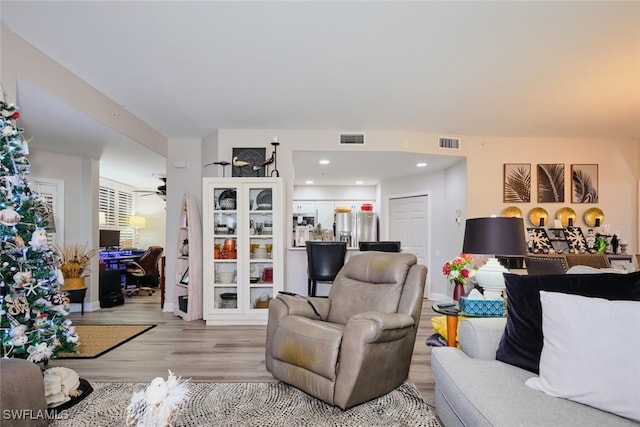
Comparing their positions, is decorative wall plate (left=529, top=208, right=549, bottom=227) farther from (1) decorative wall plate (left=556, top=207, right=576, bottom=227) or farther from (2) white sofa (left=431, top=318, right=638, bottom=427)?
(2) white sofa (left=431, top=318, right=638, bottom=427)

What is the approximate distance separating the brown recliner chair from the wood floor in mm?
428

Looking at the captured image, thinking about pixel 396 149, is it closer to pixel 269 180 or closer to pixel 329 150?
pixel 329 150

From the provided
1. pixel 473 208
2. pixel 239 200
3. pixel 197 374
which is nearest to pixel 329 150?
pixel 239 200

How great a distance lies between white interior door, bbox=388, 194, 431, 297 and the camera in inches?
269

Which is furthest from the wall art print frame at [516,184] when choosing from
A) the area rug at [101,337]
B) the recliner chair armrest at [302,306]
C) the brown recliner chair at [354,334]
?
the area rug at [101,337]

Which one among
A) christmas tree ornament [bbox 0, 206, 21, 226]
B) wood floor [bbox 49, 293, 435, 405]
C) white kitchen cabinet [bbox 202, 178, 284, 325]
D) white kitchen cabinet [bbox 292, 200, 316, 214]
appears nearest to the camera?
christmas tree ornament [bbox 0, 206, 21, 226]

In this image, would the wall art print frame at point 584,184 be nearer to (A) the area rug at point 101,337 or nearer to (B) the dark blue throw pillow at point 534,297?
(B) the dark blue throw pillow at point 534,297

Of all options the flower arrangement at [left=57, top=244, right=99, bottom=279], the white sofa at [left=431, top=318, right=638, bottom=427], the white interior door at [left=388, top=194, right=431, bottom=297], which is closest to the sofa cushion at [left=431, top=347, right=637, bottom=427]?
the white sofa at [left=431, top=318, right=638, bottom=427]

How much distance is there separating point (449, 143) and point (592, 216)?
8.09ft

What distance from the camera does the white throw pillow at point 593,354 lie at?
55.7 inches

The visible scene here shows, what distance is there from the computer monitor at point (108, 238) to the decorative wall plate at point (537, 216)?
781 centimetres

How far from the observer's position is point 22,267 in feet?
8.39

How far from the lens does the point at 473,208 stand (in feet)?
18.0

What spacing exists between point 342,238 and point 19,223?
660cm
